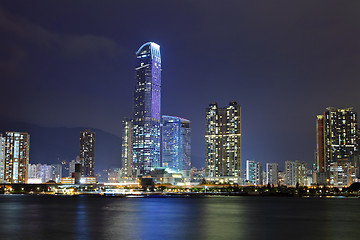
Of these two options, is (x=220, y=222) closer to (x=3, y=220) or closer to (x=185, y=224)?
(x=185, y=224)

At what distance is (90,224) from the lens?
69375mm

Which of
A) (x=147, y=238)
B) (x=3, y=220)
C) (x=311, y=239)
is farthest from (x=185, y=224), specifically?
(x=3, y=220)

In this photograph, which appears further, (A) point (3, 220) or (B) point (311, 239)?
(A) point (3, 220)

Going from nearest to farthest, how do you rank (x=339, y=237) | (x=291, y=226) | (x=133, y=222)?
(x=339, y=237)
(x=291, y=226)
(x=133, y=222)

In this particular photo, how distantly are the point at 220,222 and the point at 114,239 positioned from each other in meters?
24.8

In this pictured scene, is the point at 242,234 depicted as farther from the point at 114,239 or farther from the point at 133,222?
the point at 133,222

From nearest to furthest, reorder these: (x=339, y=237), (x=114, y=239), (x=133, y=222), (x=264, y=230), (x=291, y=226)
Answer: (x=114, y=239) < (x=339, y=237) < (x=264, y=230) < (x=291, y=226) < (x=133, y=222)

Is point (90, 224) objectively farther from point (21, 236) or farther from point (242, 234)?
point (242, 234)

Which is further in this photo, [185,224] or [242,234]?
[185,224]

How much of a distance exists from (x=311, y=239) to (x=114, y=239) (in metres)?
22.1

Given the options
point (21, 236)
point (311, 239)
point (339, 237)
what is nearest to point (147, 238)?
point (21, 236)

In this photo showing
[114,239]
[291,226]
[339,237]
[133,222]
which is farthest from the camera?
[133,222]

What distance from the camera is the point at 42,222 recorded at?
72.8 meters

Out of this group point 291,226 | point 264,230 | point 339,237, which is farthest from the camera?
point 291,226
